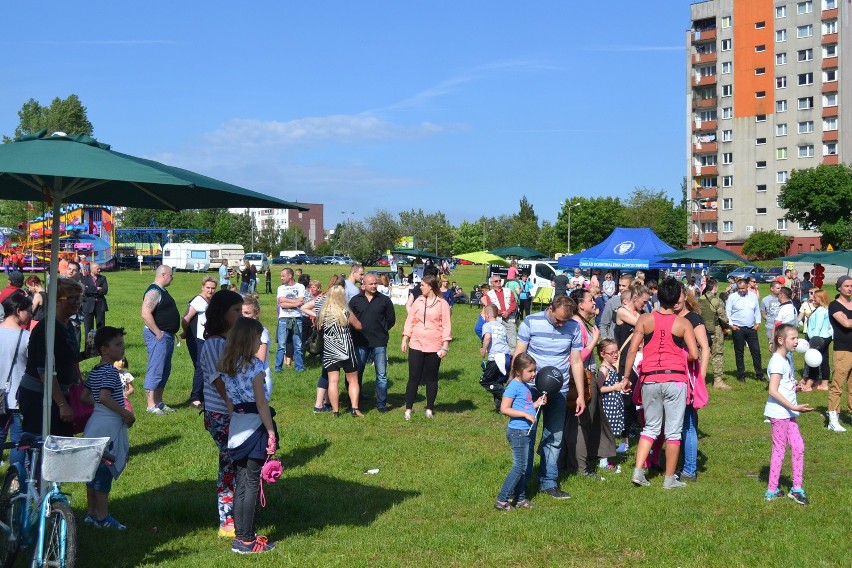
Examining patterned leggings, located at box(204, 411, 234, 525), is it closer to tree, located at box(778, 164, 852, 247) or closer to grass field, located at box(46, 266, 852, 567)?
grass field, located at box(46, 266, 852, 567)

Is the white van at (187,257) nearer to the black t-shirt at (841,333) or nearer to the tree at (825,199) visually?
the tree at (825,199)

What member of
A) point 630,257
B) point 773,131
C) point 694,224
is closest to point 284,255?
point 694,224

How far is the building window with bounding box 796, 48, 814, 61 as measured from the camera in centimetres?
8388

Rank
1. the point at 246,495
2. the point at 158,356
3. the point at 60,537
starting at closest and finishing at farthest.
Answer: the point at 60,537
the point at 246,495
the point at 158,356

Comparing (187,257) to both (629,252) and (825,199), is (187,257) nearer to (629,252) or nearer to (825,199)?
(629,252)

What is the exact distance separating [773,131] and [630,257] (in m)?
60.1

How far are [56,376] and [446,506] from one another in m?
3.41

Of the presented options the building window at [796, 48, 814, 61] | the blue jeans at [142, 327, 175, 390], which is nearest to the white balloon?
the blue jeans at [142, 327, 175, 390]

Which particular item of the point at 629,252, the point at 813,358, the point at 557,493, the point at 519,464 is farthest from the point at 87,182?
the point at 629,252

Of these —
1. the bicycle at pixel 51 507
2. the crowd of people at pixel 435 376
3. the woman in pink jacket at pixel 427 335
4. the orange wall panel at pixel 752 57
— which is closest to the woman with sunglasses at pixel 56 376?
the crowd of people at pixel 435 376

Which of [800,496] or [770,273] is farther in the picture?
[770,273]

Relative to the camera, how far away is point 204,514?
24.3 feet

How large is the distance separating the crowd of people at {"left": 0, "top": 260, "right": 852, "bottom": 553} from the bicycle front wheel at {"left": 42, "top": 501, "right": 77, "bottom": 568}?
3.69ft

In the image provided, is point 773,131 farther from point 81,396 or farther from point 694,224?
point 81,396
